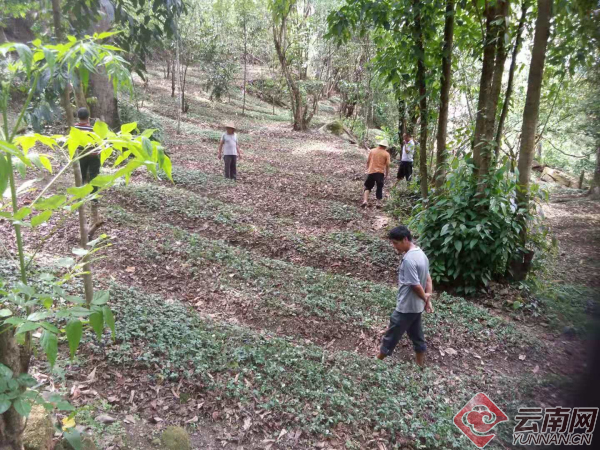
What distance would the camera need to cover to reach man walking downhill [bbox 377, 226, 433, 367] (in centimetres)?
393

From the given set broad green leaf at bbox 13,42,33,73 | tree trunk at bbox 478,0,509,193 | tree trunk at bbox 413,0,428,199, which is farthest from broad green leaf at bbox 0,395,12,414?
tree trunk at bbox 413,0,428,199

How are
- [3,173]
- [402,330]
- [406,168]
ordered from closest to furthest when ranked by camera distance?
[3,173]
[402,330]
[406,168]

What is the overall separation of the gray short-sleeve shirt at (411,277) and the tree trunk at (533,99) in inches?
98.1

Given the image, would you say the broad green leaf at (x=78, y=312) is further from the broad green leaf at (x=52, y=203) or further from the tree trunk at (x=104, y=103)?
the tree trunk at (x=104, y=103)

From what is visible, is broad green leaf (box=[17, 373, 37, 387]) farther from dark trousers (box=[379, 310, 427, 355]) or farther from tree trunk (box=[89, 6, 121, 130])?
tree trunk (box=[89, 6, 121, 130])

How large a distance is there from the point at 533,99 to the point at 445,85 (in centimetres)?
150

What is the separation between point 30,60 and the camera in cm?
120

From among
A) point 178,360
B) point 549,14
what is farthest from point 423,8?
point 178,360

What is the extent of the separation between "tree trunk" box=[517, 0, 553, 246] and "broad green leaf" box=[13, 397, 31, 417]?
5.25m

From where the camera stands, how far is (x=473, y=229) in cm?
563

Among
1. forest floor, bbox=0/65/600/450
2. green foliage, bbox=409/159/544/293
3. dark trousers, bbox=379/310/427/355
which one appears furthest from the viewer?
green foliage, bbox=409/159/544/293

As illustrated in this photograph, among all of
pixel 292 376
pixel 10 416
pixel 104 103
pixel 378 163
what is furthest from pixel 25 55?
pixel 104 103

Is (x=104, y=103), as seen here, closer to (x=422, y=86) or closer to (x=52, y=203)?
(x=422, y=86)

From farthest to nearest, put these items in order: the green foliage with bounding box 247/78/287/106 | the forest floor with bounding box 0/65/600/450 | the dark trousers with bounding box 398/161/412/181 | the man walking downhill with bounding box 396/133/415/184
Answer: the green foliage with bounding box 247/78/287/106
the dark trousers with bounding box 398/161/412/181
the man walking downhill with bounding box 396/133/415/184
the forest floor with bounding box 0/65/600/450
